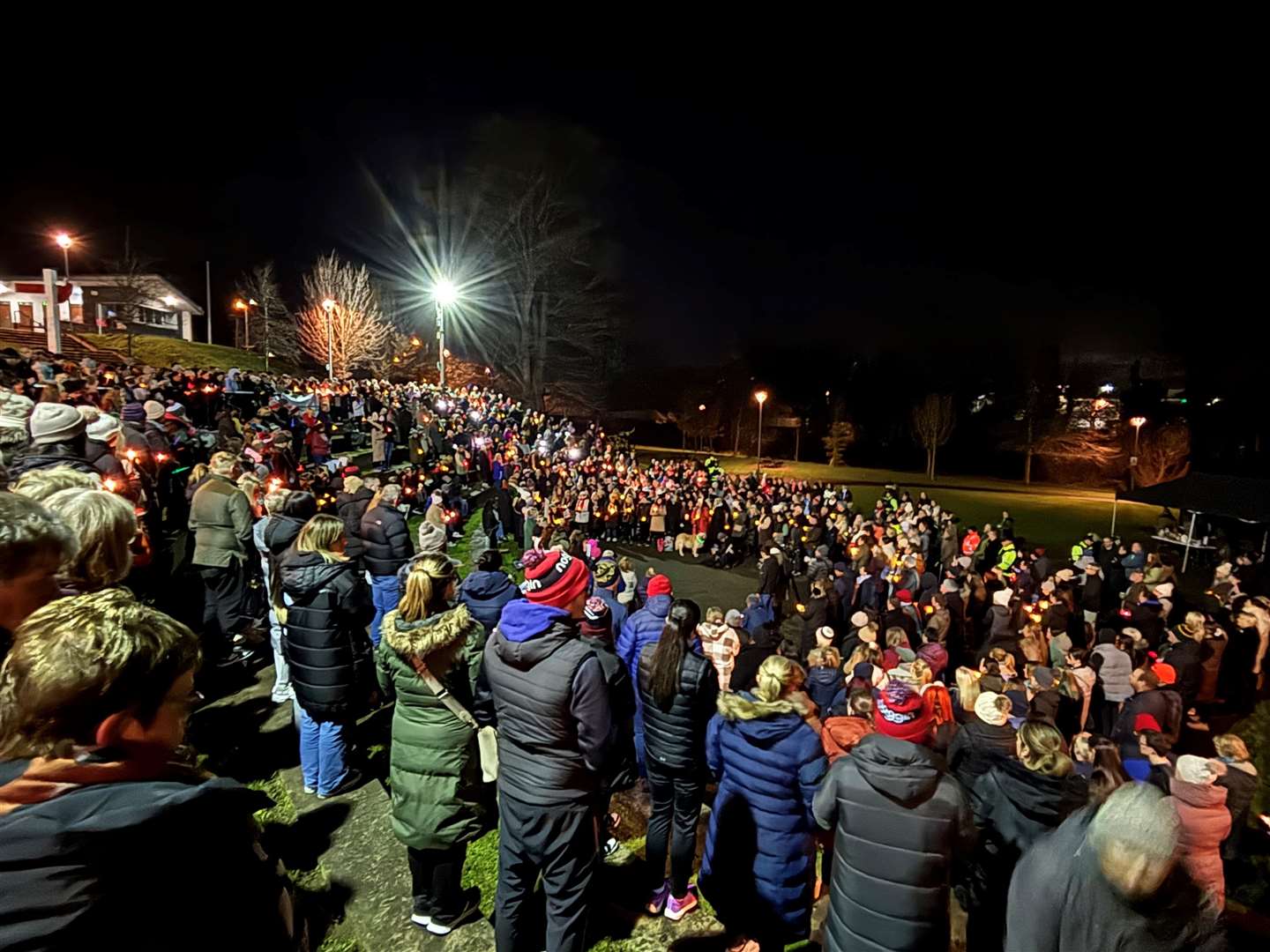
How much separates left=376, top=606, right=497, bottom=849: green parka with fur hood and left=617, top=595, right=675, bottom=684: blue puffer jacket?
72.0 inches

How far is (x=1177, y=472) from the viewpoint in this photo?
38750mm

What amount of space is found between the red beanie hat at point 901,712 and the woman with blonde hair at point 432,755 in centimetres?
193

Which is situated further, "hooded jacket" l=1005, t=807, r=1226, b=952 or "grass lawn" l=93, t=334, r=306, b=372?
"grass lawn" l=93, t=334, r=306, b=372

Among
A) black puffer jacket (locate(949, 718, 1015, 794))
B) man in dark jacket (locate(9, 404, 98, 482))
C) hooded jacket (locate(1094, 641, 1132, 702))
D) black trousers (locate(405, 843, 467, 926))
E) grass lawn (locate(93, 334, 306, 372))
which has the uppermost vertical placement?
grass lawn (locate(93, 334, 306, 372))

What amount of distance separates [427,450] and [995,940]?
17206mm

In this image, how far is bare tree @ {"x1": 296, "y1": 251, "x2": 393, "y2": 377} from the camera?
4197cm

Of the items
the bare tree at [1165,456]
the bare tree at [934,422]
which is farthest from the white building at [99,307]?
the bare tree at [1165,456]

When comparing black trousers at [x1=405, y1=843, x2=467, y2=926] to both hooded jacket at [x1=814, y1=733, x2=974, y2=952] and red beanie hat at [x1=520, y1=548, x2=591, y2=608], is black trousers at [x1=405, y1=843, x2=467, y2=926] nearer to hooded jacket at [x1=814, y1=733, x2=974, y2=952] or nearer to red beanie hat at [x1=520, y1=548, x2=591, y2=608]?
red beanie hat at [x1=520, y1=548, x2=591, y2=608]

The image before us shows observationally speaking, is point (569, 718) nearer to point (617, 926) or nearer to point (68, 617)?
point (617, 926)

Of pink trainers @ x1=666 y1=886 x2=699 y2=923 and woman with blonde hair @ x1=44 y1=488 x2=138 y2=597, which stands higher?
woman with blonde hair @ x1=44 y1=488 x2=138 y2=597

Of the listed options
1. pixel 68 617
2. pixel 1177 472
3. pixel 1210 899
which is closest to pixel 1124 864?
pixel 1210 899

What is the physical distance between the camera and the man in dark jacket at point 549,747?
2900mm

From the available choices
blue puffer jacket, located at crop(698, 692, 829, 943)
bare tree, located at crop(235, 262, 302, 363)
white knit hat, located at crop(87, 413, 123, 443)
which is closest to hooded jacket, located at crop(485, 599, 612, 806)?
blue puffer jacket, located at crop(698, 692, 829, 943)

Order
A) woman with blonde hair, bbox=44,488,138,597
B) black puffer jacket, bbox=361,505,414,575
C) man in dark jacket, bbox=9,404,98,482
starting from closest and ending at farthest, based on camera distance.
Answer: woman with blonde hair, bbox=44,488,138,597 → man in dark jacket, bbox=9,404,98,482 → black puffer jacket, bbox=361,505,414,575
